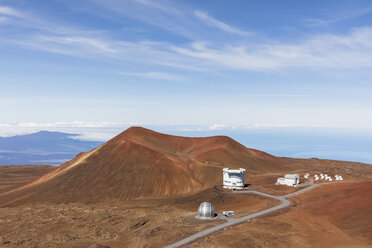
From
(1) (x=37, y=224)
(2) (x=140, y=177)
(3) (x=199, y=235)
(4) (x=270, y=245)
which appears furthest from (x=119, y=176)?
(4) (x=270, y=245)

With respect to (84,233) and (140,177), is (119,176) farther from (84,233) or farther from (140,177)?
(84,233)

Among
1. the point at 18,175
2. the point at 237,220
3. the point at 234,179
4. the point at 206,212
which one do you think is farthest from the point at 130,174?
the point at 18,175

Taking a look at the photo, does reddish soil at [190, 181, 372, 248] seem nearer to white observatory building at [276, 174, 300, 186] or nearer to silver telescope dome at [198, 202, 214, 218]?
silver telescope dome at [198, 202, 214, 218]

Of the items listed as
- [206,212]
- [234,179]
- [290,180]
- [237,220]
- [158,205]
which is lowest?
[158,205]

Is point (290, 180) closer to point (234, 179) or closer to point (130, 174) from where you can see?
point (234, 179)

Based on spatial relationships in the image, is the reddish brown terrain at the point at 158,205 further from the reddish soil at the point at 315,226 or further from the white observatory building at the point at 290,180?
the white observatory building at the point at 290,180

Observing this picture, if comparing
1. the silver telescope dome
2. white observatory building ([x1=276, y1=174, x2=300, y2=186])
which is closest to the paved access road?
the silver telescope dome
